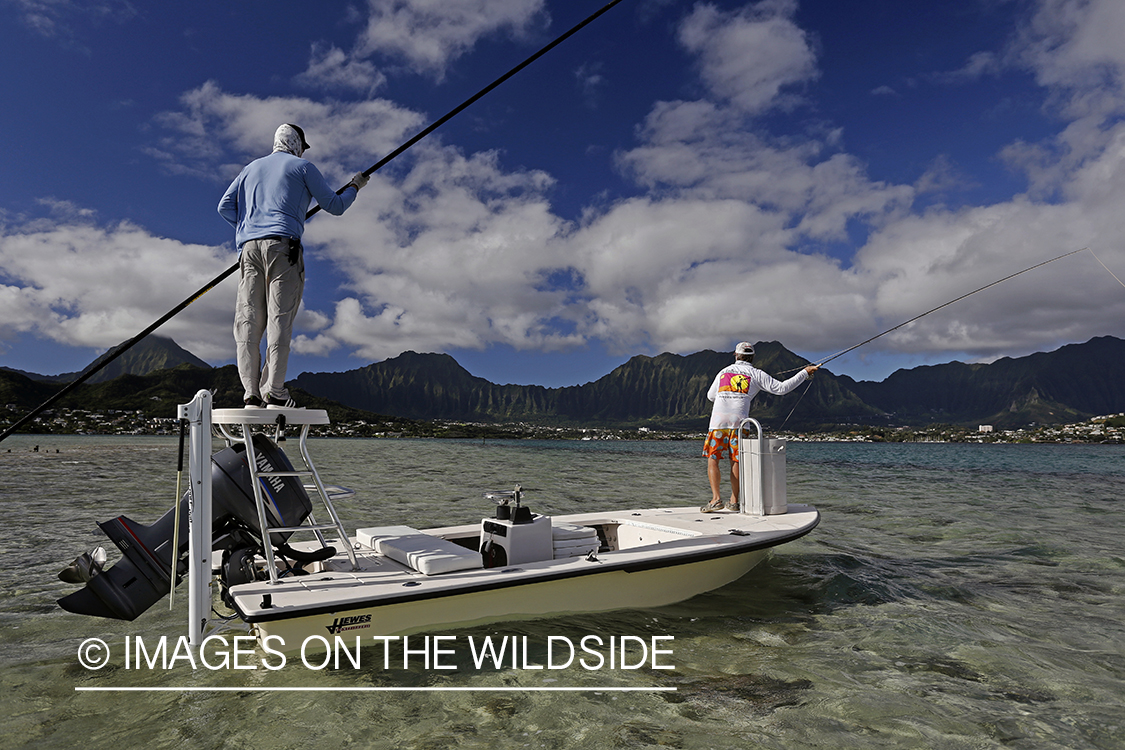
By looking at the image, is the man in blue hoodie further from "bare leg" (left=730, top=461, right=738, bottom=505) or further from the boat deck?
"bare leg" (left=730, top=461, right=738, bottom=505)

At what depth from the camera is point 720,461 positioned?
26.5 ft

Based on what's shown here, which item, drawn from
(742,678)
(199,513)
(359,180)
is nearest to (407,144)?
(359,180)

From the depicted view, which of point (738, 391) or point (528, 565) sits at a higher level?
Answer: point (738, 391)

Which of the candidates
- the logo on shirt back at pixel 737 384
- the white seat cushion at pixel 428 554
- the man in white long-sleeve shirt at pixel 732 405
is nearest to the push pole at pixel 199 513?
the white seat cushion at pixel 428 554

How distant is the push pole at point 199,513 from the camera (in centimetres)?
351

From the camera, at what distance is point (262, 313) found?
178 inches

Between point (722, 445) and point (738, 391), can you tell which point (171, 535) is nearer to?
point (722, 445)

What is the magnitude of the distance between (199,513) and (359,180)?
297 cm

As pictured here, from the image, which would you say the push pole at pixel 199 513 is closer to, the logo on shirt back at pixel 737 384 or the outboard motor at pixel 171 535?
the outboard motor at pixel 171 535

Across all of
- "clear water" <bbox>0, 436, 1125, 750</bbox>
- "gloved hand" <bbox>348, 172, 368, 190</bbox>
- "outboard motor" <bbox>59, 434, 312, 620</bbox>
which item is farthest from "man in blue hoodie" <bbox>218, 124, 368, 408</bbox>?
"clear water" <bbox>0, 436, 1125, 750</bbox>

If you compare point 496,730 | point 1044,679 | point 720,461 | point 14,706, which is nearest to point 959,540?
point 720,461

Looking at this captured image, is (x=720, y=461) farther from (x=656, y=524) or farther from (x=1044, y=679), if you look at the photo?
(x=1044, y=679)

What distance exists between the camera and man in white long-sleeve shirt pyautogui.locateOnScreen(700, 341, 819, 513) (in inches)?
308

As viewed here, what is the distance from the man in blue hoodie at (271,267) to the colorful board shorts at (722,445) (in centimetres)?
550
